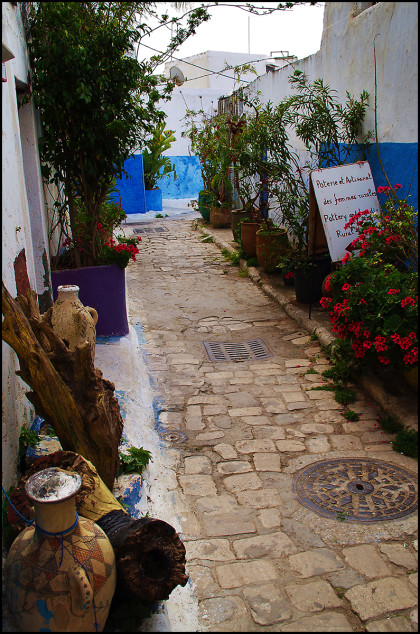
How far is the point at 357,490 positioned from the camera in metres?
3.94

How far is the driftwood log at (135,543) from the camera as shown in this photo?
2518 millimetres

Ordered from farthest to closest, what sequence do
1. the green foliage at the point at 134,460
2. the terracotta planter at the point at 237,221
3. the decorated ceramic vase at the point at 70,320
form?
1. the terracotta planter at the point at 237,221
2. the decorated ceramic vase at the point at 70,320
3. the green foliage at the point at 134,460

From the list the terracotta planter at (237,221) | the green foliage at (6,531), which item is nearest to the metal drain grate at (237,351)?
the green foliage at (6,531)

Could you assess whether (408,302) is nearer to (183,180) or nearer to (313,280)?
(313,280)

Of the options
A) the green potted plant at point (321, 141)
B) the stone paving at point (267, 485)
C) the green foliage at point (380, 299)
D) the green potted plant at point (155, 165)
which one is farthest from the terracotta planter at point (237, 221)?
the green potted plant at point (155, 165)

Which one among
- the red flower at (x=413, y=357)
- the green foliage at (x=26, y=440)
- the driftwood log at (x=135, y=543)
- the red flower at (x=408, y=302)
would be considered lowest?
the driftwood log at (x=135, y=543)

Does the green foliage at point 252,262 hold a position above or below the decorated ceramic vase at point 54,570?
above

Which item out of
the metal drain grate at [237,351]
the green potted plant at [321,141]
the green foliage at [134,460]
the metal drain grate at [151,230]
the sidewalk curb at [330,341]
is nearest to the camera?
the green foliage at [134,460]

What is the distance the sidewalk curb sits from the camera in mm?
4707

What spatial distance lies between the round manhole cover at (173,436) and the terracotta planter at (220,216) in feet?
34.2

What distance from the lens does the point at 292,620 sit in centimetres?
286

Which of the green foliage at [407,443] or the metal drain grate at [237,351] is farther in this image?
the metal drain grate at [237,351]

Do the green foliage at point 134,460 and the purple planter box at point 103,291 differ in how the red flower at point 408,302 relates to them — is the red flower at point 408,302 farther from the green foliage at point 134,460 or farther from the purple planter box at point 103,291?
the purple planter box at point 103,291

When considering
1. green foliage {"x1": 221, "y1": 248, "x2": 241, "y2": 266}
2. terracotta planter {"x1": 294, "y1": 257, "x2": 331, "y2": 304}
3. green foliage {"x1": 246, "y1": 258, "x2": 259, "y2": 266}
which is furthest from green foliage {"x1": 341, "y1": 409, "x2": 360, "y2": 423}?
green foliage {"x1": 221, "y1": 248, "x2": 241, "y2": 266}
